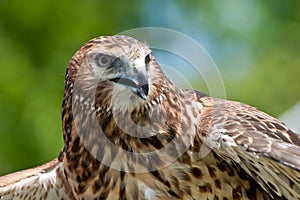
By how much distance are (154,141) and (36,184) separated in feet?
4.51

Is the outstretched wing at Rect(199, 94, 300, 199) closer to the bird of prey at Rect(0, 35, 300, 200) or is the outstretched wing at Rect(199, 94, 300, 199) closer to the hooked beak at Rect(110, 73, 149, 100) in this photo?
the bird of prey at Rect(0, 35, 300, 200)

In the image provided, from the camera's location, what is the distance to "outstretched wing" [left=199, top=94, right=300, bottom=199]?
19.2 ft

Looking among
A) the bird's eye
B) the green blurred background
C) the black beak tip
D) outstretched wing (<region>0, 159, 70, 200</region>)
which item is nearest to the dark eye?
the bird's eye

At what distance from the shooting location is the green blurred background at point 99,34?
12609 mm

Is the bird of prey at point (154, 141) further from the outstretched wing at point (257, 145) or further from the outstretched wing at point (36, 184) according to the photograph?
the outstretched wing at point (36, 184)

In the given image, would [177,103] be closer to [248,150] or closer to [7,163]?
[248,150]

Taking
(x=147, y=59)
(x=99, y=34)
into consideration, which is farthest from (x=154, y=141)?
(x=99, y=34)

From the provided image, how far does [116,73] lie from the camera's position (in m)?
5.84

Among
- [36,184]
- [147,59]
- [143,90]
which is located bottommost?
[36,184]

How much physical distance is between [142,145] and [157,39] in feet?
2.95

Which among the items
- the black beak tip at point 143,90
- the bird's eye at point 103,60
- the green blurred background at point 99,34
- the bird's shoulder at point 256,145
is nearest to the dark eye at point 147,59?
the bird's eye at point 103,60

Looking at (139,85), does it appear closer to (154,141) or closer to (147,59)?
(147,59)

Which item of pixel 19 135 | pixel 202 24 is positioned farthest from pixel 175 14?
pixel 19 135

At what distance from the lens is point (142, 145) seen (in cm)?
621
